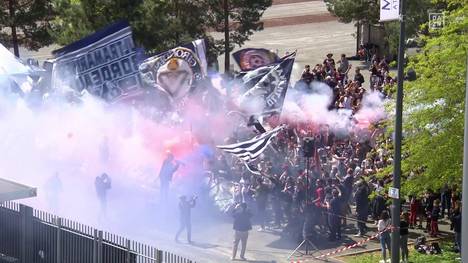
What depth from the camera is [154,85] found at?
84.9 ft

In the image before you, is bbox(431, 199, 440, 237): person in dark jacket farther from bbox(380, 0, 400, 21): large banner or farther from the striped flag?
bbox(380, 0, 400, 21): large banner

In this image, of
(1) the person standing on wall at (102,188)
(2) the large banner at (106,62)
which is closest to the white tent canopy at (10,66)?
(2) the large banner at (106,62)

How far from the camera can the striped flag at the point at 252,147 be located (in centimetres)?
2219

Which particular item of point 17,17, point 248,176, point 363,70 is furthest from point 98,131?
point 363,70

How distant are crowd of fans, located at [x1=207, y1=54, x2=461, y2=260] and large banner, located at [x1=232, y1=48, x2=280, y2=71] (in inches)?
86.7

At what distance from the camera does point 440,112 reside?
2009 centimetres

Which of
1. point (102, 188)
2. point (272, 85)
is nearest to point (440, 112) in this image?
point (272, 85)

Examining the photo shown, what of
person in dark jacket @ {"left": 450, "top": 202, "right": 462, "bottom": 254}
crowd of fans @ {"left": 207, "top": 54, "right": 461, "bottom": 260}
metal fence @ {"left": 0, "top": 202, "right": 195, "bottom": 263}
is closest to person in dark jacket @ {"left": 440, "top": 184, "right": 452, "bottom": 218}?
crowd of fans @ {"left": 207, "top": 54, "right": 461, "bottom": 260}

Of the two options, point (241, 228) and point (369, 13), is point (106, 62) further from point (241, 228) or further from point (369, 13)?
point (369, 13)

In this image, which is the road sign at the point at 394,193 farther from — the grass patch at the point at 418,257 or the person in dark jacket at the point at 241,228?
the person in dark jacket at the point at 241,228

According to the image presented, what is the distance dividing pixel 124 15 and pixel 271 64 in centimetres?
1287

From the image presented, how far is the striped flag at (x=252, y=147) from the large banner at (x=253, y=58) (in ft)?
10.0

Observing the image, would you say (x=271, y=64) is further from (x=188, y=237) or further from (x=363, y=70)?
(x=363, y=70)

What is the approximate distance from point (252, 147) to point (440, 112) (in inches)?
176
